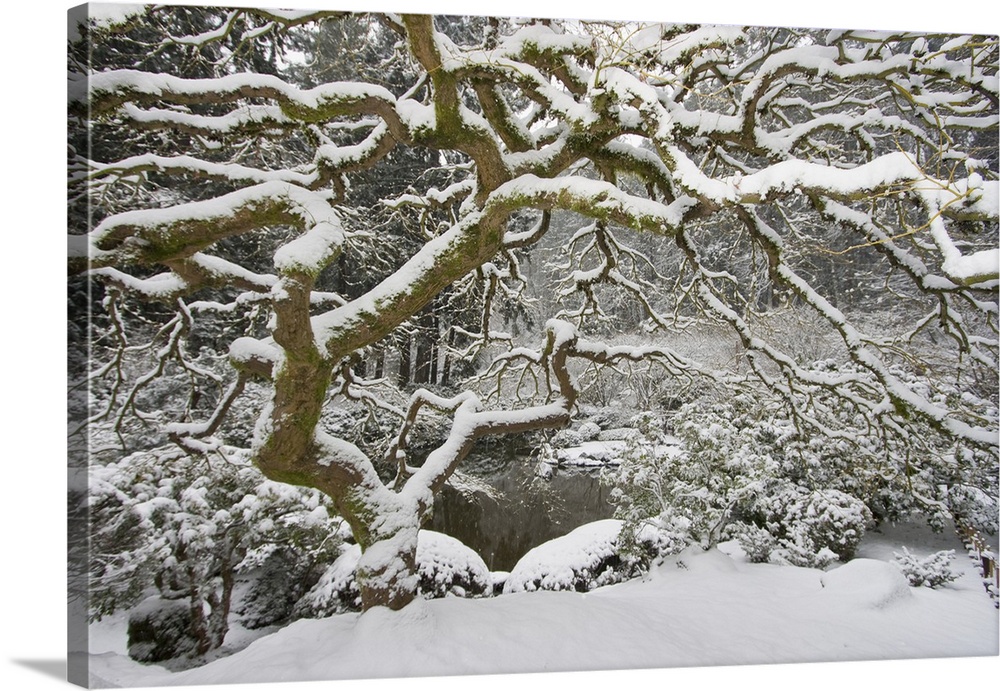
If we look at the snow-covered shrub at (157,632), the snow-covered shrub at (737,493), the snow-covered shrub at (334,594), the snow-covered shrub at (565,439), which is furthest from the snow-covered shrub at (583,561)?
the snow-covered shrub at (157,632)

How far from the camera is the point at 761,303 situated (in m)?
3.35

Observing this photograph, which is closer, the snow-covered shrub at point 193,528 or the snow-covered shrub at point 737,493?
the snow-covered shrub at point 193,528

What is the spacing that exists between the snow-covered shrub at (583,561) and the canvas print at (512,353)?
0.02 m

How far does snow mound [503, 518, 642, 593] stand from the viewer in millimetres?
2963

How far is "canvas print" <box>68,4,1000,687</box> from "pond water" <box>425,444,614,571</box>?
0.05 feet

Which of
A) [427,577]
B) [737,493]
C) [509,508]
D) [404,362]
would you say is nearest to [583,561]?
[509,508]

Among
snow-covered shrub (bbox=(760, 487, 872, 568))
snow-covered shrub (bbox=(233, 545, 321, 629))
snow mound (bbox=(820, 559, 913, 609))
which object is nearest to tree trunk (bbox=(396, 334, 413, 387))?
snow-covered shrub (bbox=(233, 545, 321, 629))

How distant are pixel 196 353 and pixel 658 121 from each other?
86.9 inches

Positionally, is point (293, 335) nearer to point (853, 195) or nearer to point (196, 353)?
point (196, 353)

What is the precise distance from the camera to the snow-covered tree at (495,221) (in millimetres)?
2408

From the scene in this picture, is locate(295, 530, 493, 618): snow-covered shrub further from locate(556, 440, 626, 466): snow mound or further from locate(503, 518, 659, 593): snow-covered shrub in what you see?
locate(556, 440, 626, 466): snow mound

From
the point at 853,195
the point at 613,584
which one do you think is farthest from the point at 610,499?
the point at 853,195

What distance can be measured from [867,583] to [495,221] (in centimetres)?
254

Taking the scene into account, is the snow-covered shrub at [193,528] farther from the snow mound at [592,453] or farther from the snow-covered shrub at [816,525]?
the snow-covered shrub at [816,525]
